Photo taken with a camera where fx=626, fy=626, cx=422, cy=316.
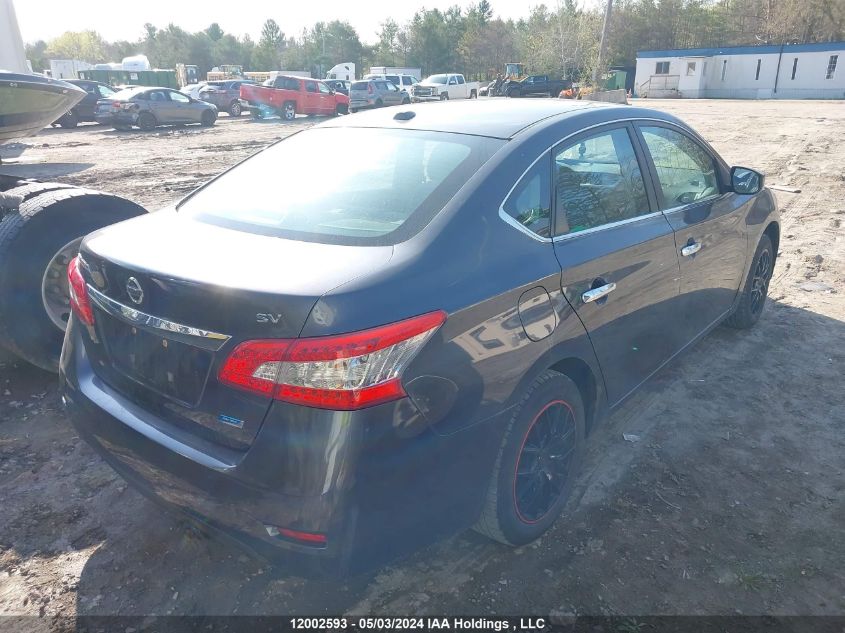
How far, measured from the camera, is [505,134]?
2.69 metres

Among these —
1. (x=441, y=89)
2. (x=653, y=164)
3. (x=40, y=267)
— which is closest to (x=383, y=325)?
(x=653, y=164)

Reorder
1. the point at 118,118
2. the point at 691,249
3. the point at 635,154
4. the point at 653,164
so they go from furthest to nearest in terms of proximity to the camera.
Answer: the point at 118,118, the point at 691,249, the point at 653,164, the point at 635,154

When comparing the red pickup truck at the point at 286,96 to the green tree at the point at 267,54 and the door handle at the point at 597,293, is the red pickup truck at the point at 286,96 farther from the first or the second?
the green tree at the point at 267,54

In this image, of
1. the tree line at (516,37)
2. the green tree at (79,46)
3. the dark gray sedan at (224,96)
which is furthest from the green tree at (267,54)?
the dark gray sedan at (224,96)

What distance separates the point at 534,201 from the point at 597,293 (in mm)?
506

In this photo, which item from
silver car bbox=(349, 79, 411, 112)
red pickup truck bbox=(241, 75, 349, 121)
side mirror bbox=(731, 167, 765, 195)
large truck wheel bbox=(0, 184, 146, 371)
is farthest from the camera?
silver car bbox=(349, 79, 411, 112)

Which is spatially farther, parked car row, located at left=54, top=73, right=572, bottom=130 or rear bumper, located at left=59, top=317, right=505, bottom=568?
parked car row, located at left=54, top=73, right=572, bottom=130

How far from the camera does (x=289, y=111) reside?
1076 inches

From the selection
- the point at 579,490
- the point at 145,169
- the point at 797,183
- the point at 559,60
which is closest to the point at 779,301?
the point at 579,490

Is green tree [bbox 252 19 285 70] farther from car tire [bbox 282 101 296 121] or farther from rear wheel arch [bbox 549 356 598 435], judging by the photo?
rear wheel arch [bbox 549 356 598 435]

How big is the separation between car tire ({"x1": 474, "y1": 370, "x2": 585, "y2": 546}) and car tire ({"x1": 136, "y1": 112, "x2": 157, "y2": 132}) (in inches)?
871

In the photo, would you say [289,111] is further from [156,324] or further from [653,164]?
[156,324]

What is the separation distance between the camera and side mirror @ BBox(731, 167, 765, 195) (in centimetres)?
407

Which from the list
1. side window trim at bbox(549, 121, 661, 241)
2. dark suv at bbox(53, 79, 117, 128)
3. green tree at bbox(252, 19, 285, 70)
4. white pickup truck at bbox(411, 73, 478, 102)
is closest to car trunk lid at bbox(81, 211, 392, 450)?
side window trim at bbox(549, 121, 661, 241)
